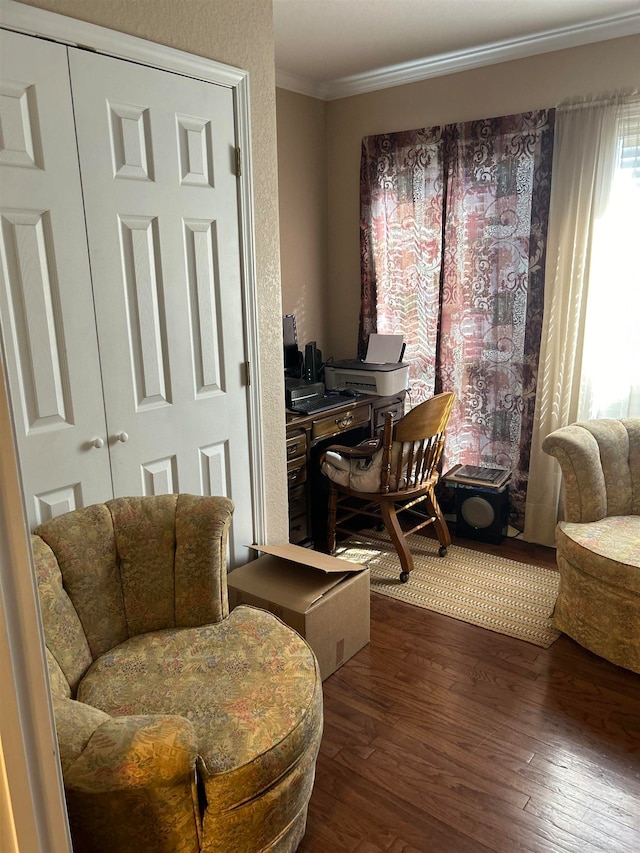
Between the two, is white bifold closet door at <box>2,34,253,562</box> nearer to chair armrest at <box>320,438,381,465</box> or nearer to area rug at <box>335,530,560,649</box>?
chair armrest at <box>320,438,381,465</box>

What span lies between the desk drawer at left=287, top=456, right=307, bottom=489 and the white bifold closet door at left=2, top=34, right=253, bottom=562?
635mm

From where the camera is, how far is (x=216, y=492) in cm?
237

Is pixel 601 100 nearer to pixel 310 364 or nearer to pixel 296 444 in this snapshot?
pixel 310 364

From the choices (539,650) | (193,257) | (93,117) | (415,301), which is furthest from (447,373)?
(93,117)

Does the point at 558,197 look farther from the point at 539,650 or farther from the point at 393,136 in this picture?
the point at 539,650

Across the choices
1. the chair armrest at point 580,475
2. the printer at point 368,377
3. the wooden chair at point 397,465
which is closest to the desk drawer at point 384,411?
the printer at point 368,377

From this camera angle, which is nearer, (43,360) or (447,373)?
(43,360)

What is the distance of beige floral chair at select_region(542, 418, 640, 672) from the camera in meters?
2.29

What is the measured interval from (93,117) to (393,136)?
7.31 feet

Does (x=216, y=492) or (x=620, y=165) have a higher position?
(x=620, y=165)

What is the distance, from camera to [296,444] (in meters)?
3.06

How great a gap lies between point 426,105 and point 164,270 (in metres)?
2.18

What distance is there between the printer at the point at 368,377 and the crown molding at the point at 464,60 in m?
1.57

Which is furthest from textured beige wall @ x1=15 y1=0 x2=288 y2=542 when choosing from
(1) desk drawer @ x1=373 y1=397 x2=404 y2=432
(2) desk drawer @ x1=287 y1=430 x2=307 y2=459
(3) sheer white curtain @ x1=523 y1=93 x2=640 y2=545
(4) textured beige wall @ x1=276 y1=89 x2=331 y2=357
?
(3) sheer white curtain @ x1=523 y1=93 x2=640 y2=545
